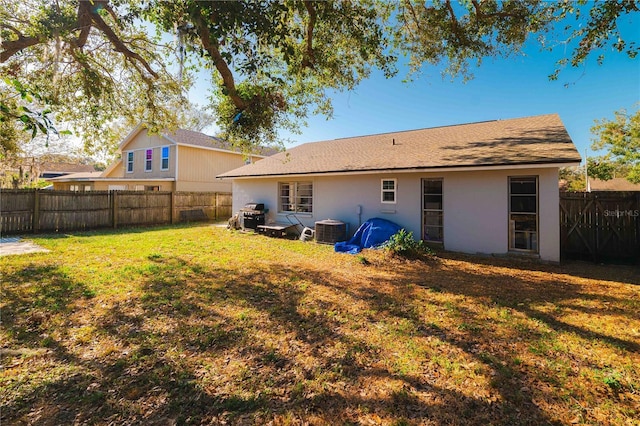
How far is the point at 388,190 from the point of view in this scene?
10047 millimetres

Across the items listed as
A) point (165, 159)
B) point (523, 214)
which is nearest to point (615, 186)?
point (523, 214)

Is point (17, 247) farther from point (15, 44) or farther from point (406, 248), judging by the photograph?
point (406, 248)

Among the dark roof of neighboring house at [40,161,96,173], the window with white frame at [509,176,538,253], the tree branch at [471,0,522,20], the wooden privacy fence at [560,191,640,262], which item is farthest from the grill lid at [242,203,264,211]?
the dark roof of neighboring house at [40,161,96,173]

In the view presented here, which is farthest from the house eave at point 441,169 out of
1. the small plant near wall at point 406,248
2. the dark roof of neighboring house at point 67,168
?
the dark roof of neighboring house at point 67,168

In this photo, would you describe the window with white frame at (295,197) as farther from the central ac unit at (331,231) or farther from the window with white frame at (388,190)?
the window with white frame at (388,190)

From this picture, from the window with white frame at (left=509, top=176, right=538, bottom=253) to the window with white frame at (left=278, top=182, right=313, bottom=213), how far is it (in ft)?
23.4

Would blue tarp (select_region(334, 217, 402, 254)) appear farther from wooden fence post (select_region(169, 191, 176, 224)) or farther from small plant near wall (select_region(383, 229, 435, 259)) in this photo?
wooden fence post (select_region(169, 191, 176, 224))

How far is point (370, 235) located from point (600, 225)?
6.49 meters

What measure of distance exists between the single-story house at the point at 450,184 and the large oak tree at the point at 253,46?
2344mm

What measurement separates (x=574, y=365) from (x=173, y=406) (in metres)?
4.09

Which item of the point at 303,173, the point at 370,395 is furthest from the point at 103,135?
the point at 370,395

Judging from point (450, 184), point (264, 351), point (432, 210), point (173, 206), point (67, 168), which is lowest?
point (264, 351)

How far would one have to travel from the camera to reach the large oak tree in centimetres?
619

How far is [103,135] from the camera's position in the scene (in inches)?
462
